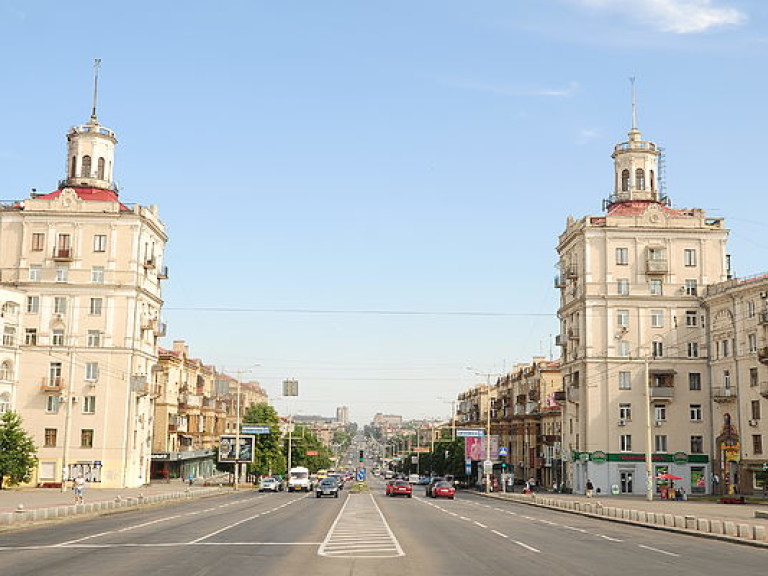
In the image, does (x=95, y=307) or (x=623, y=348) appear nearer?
(x=95, y=307)

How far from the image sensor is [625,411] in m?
86.4

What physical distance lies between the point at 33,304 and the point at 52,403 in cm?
947

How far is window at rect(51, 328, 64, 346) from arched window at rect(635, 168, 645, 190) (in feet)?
194

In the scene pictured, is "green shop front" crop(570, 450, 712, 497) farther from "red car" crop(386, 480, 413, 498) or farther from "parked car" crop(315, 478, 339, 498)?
"parked car" crop(315, 478, 339, 498)

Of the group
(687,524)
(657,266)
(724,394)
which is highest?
(657,266)

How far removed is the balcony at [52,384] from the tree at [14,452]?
8.43m

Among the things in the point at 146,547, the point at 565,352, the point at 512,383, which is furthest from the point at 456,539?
the point at 512,383

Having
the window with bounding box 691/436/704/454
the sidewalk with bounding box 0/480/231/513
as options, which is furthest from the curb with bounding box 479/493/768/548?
the window with bounding box 691/436/704/454

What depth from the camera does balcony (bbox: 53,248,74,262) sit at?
8475cm

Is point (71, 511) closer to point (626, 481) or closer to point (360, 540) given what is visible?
point (360, 540)

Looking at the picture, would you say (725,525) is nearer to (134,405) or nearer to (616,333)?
(616,333)

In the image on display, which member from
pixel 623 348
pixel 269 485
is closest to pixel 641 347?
pixel 623 348

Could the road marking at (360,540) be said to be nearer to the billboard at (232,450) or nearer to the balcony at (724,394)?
the balcony at (724,394)

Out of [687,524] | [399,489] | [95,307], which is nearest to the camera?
[687,524]
